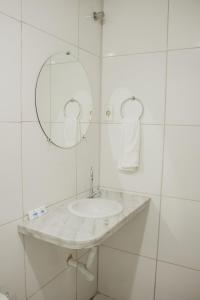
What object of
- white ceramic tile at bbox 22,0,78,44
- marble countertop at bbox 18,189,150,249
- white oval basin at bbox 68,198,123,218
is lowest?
white oval basin at bbox 68,198,123,218

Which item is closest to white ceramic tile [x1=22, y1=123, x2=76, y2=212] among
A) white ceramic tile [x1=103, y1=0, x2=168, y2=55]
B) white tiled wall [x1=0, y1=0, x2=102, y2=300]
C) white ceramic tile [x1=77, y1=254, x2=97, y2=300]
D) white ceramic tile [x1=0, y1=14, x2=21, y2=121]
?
white tiled wall [x1=0, y1=0, x2=102, y2=300]

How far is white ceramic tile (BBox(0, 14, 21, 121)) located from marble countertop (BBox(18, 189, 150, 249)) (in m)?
0.50

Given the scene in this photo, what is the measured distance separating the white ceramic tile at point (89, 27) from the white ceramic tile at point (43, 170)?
69cm

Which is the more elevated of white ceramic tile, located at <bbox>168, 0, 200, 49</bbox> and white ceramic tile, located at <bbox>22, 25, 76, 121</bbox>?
white ceramic tile, located at <bbox>168, 0, 200, 49</bbox>

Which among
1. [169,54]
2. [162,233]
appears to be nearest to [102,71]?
[169,54]

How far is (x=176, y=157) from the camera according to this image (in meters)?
1.60

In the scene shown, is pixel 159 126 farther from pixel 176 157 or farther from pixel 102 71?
pixel 102 71

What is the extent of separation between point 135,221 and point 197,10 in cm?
139

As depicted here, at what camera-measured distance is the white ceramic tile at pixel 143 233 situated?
170 centimetres

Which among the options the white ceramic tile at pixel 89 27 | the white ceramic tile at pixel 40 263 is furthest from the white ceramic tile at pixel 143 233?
the white ceramic tile at pixel 89 27

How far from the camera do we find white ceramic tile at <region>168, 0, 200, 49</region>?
1.49m

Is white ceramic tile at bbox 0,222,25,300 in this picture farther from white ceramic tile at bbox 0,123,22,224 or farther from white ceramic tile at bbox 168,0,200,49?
white ceramic tile at bbox 168,0,200,49

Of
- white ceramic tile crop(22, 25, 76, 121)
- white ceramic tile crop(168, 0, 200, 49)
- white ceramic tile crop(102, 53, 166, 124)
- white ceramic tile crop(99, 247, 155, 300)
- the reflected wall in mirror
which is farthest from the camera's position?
white ceramic tile crop(99, 247, 155, 300)

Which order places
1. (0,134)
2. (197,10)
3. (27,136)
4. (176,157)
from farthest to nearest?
1. (176,157)
2. (197,10)
3. (27,136)
4. (0,134)
